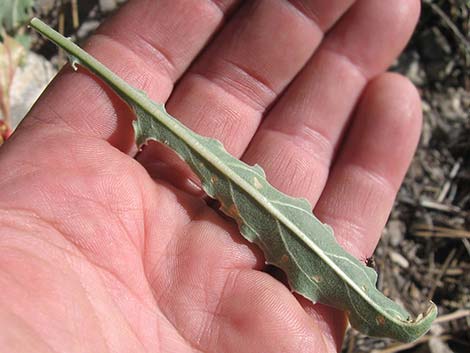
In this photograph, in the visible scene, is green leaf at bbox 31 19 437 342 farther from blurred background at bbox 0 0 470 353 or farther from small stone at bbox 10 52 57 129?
small stone at bbox 10 52 57 129

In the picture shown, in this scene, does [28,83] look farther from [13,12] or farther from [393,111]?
[393,111]

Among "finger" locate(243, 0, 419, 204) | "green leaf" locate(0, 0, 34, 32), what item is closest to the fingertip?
"finger" locate(243, 0, 419, 204)

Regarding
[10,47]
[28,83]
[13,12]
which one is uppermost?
[13,12]

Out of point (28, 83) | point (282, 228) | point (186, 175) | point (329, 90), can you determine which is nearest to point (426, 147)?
point (329, 90)

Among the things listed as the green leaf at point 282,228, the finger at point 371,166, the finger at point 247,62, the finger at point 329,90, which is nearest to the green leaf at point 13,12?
the green leaf at point 282,228

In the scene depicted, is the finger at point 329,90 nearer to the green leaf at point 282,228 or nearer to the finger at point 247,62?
the finger at point 247,62

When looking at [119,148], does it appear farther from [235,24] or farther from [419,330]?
[419,330]
